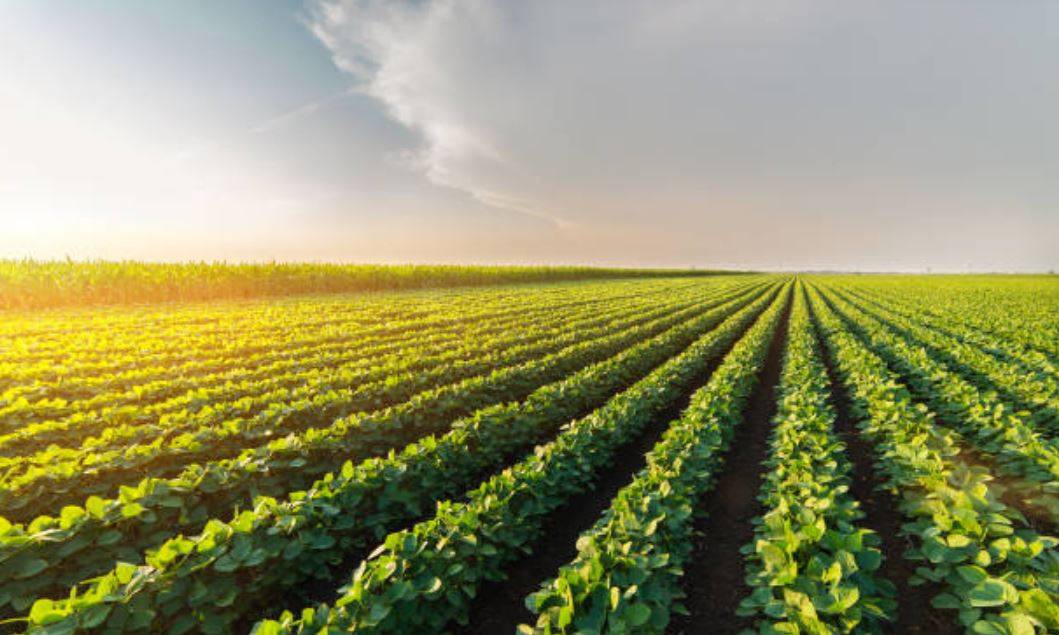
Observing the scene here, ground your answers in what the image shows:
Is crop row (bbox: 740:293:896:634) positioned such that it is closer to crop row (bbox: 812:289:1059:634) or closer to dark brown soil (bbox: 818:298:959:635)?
dark brown soil (bbox: 818:298:959:635)

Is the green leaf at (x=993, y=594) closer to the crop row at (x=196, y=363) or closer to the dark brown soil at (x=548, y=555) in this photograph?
the dark brown soil at (x=548, y=555)

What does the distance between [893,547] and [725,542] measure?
1.96 m

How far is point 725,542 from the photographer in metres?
5.54

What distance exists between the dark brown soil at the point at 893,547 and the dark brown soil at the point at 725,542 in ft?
4.34

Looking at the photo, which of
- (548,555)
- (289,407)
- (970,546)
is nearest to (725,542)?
(548,555)

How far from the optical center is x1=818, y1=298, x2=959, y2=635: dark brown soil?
4238 millimetres

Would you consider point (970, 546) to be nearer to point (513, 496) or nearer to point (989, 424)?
point (513, 496)

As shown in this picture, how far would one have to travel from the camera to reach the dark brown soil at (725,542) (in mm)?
4387

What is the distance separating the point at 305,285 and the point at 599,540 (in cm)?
3672

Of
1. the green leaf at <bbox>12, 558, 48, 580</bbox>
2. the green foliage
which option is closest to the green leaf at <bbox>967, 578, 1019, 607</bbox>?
the green leaf at <bbox>12, 558, 48, 580</bbox>

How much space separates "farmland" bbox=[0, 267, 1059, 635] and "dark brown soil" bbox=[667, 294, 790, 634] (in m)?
0.03

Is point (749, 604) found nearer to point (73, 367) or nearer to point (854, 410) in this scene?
point (854, 410)

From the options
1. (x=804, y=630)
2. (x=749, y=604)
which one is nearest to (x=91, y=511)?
(x=749, y=604)

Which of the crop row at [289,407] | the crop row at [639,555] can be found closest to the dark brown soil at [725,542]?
the crop row at [639,555]
